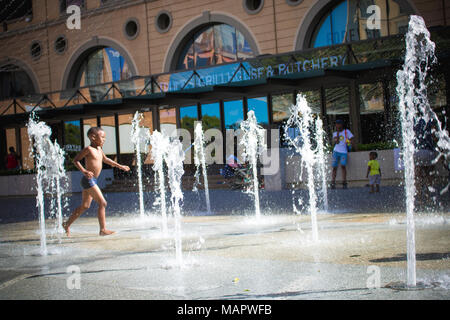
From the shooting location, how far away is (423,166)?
9.38 metres

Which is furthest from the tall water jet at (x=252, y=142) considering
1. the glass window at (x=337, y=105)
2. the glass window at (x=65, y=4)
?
the glass window at (x=65, y=4)

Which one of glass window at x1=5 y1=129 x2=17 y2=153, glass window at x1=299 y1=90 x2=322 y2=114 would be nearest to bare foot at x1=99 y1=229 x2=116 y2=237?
glass window at x1=299 y1=90 x2=322 y2=114

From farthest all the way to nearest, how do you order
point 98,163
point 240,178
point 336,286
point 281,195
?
1. point 240,178
2. point 281,195
3. point 98,163
4. point 336,286

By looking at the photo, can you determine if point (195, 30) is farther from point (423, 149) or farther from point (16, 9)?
point (423, 149)

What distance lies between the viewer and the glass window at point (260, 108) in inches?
888

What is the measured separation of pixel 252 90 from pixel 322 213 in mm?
12223

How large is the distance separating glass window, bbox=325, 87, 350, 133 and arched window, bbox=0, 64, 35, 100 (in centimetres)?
1822

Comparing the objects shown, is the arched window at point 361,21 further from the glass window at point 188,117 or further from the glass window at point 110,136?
the glass window at point 110,136

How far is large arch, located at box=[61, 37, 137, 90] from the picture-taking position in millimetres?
27297

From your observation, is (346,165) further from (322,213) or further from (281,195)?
(322,213)

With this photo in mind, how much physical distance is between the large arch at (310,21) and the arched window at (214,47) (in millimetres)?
2644

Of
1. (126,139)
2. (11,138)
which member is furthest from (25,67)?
(126,139)

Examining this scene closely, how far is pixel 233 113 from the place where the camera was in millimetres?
23297
